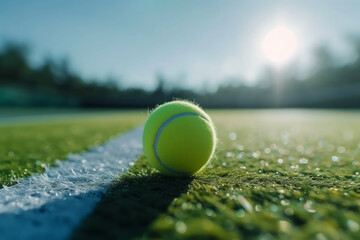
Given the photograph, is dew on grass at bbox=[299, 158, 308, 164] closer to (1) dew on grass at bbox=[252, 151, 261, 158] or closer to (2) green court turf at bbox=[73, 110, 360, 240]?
(2) green court turf at bbox=[73, 110, 360, 240]

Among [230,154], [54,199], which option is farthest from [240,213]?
[230,154]

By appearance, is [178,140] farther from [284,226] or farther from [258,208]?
[284,226]

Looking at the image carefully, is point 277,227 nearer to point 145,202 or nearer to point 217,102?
point 145,202

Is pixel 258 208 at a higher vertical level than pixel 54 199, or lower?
higher

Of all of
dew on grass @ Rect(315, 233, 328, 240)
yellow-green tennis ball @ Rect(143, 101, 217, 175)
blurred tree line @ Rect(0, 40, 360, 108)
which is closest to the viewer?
dew on grass @ Rect(315, 233, 328, 240)

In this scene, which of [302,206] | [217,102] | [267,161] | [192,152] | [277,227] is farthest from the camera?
[217,102]

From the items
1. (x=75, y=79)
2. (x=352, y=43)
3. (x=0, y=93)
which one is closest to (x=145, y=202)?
(x=0, y=93)

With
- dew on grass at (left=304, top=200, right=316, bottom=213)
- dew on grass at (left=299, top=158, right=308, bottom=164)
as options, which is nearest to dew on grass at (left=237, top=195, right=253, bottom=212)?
dew on grass at (left=304, top=200, right=316, bottom=213)
